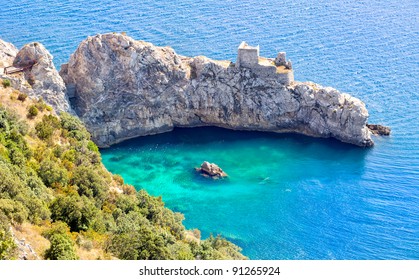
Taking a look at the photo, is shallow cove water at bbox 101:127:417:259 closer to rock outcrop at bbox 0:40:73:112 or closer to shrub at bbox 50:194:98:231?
rock outcrop at bbox 0:40:73:112

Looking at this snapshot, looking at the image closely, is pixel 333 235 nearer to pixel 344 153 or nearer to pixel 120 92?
pixel 344 153

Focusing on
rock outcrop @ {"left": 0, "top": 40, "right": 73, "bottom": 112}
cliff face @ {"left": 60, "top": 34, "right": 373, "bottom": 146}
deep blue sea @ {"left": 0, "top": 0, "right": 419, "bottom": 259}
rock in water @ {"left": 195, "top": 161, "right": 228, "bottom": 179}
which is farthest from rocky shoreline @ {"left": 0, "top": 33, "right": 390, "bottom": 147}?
rock in water @ {"left": 195, "top": 161, "right": 228, "bottom": 179}

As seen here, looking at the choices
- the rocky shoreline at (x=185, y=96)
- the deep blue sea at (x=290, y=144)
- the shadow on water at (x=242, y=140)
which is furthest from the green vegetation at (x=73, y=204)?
the shadow on water at (x=242, y=140)

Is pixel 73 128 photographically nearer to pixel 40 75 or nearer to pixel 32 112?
pixel 32 112

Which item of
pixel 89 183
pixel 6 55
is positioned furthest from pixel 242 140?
pixel 89 183

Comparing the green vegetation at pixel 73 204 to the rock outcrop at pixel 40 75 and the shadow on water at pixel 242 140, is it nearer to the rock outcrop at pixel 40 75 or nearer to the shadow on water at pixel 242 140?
the rock outcrop at pixel 40 75
